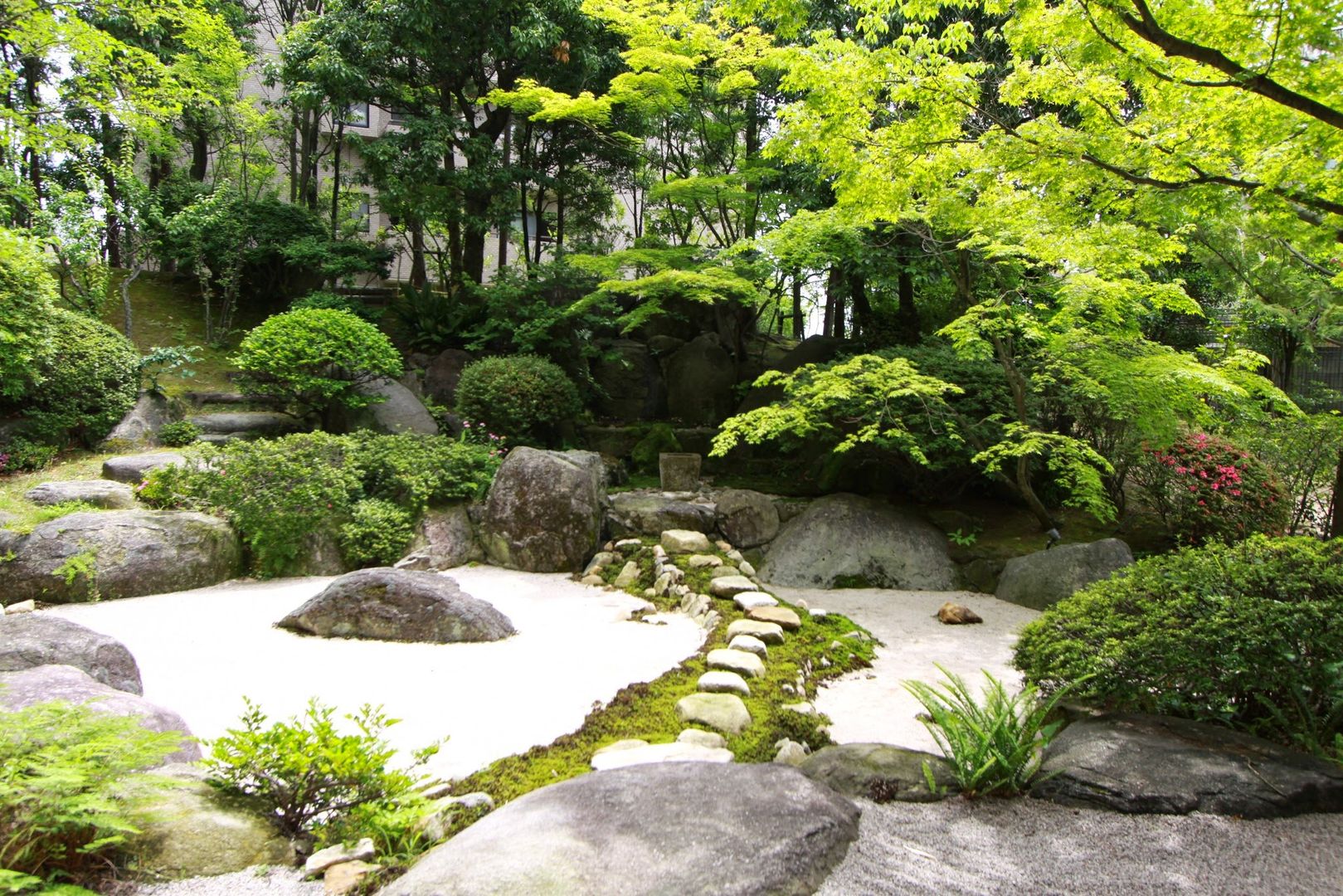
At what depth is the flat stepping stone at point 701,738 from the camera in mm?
3432

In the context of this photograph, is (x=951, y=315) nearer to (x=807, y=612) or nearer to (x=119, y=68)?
(x=807, y=612)

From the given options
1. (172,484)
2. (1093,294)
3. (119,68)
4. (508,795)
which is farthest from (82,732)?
(119,68)

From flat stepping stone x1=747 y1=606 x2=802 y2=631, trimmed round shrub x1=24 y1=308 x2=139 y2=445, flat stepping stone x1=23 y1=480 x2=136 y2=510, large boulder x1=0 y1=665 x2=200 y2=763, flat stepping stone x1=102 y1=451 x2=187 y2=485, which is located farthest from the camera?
trimmed round shrub x1=24 y1=308 x2=139 y2=445

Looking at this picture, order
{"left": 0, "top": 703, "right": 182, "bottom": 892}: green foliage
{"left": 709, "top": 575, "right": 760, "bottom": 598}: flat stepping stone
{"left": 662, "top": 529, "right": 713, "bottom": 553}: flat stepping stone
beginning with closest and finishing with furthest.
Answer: {"left": 0, "top": 703, "right": 182, "bottom": 892}: green foliage, {"left": 709, "top": 575, "right": 760, "bottom": 598}: flat stepping stone, {"left": 662, "top": 529, "right": 713, "bottom": 553}: flat stepping stone

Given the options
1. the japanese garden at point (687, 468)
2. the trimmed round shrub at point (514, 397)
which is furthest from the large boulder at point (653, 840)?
the trimmed round shrub at point (514, 397)

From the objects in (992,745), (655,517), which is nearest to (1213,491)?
(655,517)

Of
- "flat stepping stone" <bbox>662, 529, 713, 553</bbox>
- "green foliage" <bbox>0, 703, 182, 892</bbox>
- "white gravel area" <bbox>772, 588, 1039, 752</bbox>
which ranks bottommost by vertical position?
"white gravel area" <bbox>772, 588, 1039, 752</bbox>

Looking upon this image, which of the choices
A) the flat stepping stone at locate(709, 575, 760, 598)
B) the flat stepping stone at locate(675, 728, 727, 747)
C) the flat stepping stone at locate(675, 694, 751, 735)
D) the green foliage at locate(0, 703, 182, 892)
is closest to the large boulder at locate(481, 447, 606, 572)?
the flat stepping stone at locate(709, 575, 760, 598)

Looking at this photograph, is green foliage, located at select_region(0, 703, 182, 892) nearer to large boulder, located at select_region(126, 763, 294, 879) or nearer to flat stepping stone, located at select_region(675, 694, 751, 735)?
large boulder, located at select_region(126, 763, 294, 879)

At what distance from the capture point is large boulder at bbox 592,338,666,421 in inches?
471

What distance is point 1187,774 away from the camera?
8.87 ft

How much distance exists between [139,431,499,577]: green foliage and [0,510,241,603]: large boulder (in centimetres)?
29

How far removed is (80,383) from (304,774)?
850 centimetres

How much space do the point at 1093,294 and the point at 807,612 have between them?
3.51 metres
